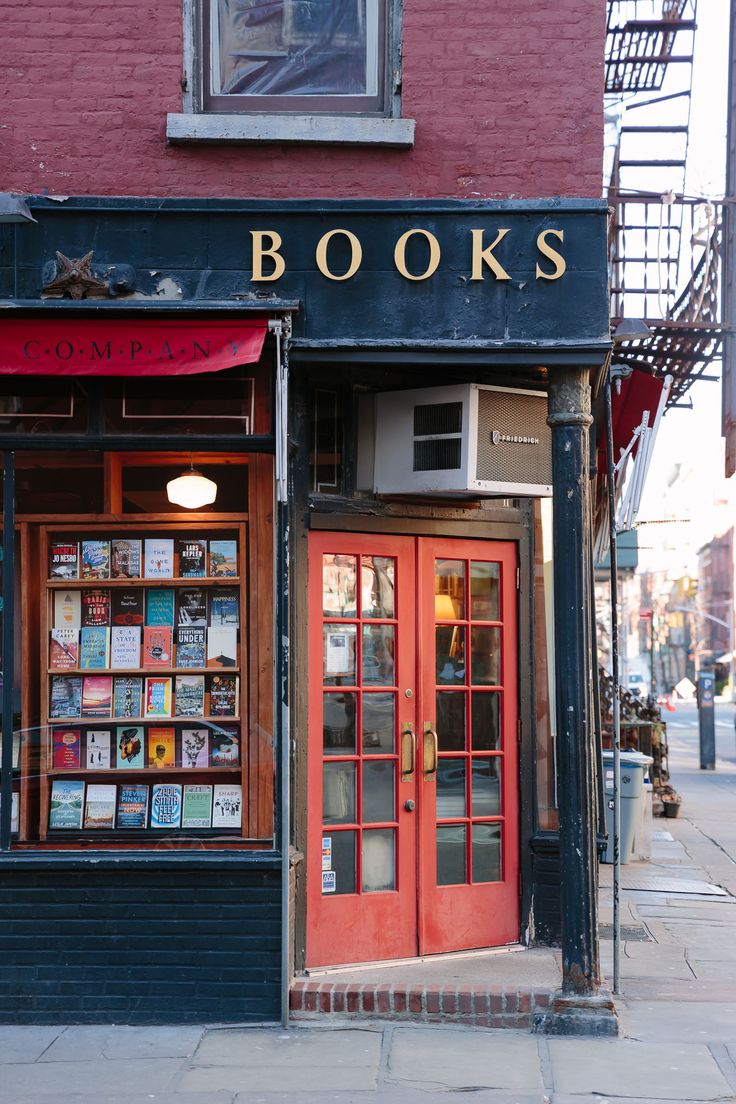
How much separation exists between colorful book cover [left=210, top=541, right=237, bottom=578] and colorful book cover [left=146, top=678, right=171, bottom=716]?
66 centimetres

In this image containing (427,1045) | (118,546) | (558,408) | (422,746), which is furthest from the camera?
(422,746)

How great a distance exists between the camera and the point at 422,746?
308 inches

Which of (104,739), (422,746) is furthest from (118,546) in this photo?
(422,746)

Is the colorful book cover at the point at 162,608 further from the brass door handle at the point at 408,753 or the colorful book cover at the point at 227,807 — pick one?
the brass door handle at the point at 408,753

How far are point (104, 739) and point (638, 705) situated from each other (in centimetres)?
1158

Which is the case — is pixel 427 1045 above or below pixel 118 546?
below

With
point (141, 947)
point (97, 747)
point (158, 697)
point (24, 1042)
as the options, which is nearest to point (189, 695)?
point (158, 697)

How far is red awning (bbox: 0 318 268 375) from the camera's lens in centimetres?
666

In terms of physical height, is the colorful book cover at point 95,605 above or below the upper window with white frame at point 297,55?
below

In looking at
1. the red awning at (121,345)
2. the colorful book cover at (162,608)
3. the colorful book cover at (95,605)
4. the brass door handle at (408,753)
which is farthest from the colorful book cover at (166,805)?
the red awning at (121,345)

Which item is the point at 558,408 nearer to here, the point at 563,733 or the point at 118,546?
the point at 563,733

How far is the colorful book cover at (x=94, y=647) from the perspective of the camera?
284 inches

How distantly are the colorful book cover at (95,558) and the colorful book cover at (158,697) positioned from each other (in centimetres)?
67

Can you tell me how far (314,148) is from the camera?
→ 22.6 feet
